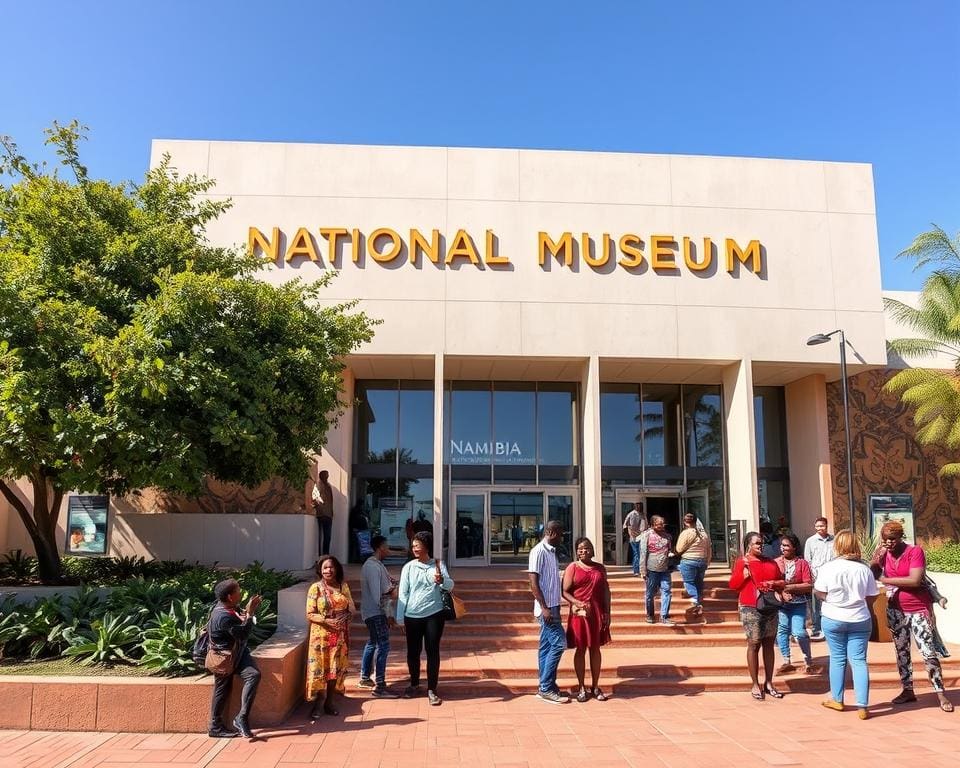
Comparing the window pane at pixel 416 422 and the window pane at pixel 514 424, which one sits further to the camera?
the window pane at pixel 514 424

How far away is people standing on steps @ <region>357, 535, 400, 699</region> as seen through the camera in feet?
26.0

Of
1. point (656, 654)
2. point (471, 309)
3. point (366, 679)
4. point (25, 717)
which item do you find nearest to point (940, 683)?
point (656, 654)

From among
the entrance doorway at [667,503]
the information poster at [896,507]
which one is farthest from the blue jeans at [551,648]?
the information poster at [896,507]

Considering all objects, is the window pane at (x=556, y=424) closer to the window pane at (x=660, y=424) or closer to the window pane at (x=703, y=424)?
the window pane at (x=660, y=424)

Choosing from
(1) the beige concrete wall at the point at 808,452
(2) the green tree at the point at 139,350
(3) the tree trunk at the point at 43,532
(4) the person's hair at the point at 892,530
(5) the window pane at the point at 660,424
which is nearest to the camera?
(4) the person's hair at the point at 892,530

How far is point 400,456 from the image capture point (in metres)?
17.8

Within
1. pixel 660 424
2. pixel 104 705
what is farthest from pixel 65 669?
pixel 660 424

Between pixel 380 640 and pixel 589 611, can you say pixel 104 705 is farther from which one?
pixel 589 611

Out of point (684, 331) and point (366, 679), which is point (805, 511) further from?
point (366, 679)

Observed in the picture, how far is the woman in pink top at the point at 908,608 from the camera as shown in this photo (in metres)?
7.50

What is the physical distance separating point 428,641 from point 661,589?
4.79 metres

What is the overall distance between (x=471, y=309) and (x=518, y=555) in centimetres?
607

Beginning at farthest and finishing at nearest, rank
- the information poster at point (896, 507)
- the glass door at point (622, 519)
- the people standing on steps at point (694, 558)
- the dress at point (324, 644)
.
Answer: the glass door at point (622, 519) < the information poster at point (896, 507) < the people standing on steps at point (694, 558) < the dress at point (324, 644)

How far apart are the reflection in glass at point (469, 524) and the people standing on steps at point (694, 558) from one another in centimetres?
699
